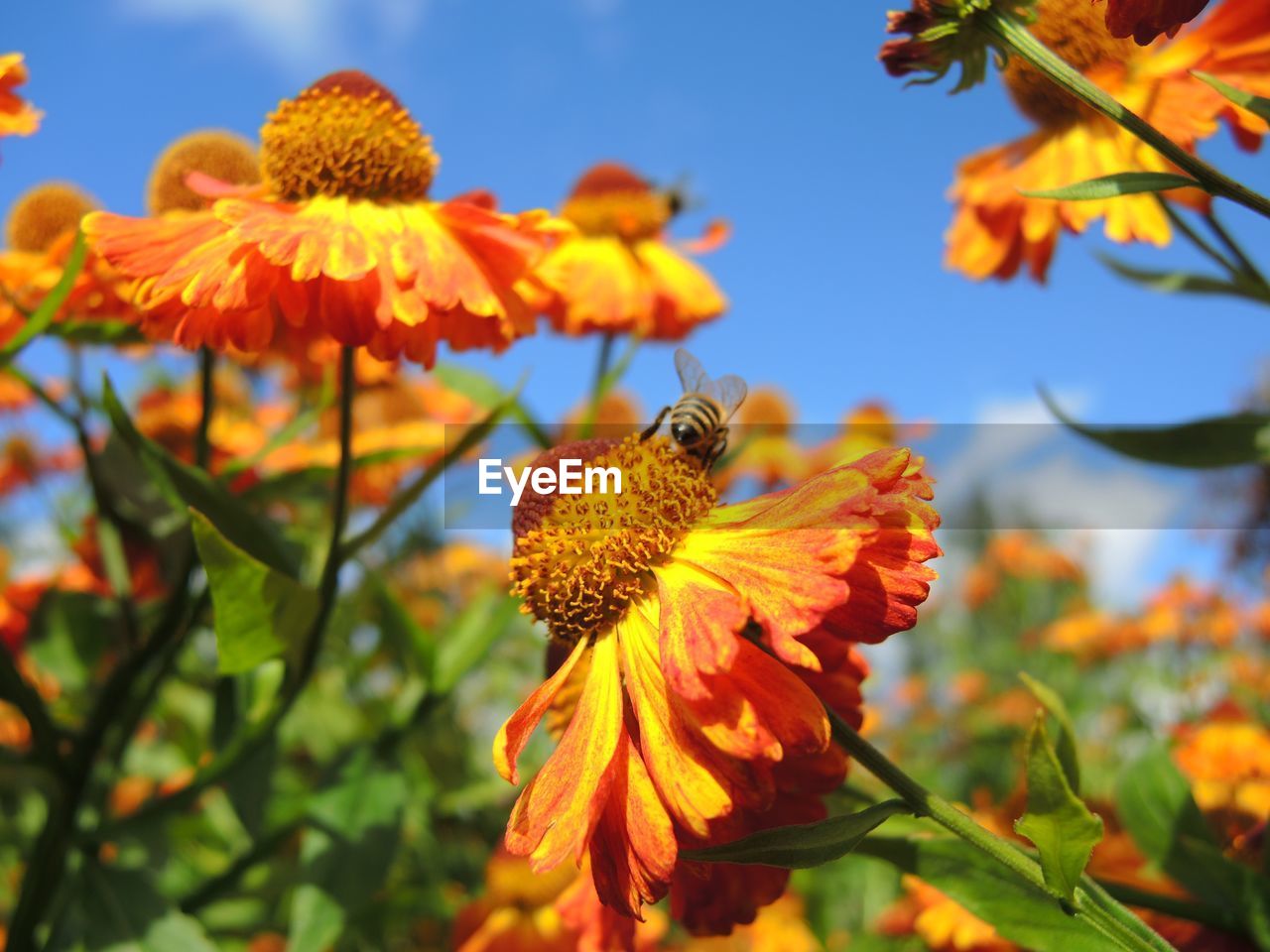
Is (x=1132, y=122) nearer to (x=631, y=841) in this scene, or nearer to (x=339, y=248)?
(x=631, y=841)

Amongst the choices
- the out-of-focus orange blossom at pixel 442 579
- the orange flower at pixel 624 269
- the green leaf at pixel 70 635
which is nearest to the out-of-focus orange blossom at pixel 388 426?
the out-of-focus orange blossom at pixel 442 579

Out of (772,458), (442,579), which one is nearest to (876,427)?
(772,458)

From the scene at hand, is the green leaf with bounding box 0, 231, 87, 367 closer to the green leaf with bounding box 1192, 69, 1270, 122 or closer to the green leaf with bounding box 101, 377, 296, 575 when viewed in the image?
the green leaf with bounding box 101, 377, 296, 575

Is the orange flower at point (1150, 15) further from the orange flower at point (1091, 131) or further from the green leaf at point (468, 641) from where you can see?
the green leaf at point (468, 641)

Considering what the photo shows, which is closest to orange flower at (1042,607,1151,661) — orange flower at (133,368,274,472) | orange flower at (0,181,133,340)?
orange flower at (133,368,274,472)

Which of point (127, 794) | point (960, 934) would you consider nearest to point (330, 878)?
point (960, 934)

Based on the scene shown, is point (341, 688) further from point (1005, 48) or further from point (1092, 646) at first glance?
point (1092, 646)

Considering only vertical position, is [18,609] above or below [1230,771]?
above
